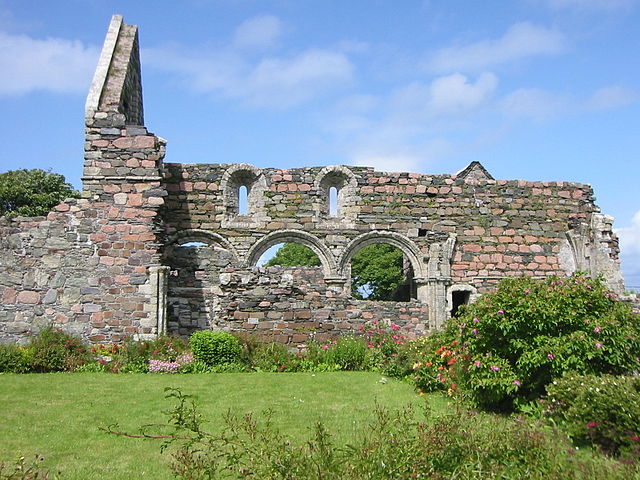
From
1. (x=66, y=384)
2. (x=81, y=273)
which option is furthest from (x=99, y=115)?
(x=66, y=384)

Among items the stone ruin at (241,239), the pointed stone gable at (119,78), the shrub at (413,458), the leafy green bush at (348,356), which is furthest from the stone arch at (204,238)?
the shrub at (413,458)

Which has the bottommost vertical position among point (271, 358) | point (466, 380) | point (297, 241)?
point (271, 358)

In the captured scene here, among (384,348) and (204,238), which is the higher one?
(204,238)

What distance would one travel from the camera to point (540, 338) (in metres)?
8.27

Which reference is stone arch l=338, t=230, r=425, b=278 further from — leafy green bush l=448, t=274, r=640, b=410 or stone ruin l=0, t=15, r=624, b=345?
leafy green bush l=448, t=274, r=640, b=410

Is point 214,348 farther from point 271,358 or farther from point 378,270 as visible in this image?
point 378,270

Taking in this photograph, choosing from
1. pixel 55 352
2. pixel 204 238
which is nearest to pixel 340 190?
pixel 204 238

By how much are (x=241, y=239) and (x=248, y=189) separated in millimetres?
1678

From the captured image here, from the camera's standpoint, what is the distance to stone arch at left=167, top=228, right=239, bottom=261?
688 inches

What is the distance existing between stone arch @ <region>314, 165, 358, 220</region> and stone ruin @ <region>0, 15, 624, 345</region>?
0.14 ft

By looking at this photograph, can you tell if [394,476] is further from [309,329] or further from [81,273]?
[81,273]

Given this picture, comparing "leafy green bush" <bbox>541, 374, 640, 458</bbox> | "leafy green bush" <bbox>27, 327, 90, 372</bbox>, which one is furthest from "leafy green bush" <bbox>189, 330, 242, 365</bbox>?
"leafy green bush" <bbox>541, 374, 640, 458</bbox>

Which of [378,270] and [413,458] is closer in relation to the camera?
[413,458]

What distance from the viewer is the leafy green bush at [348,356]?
1314 centimetres
